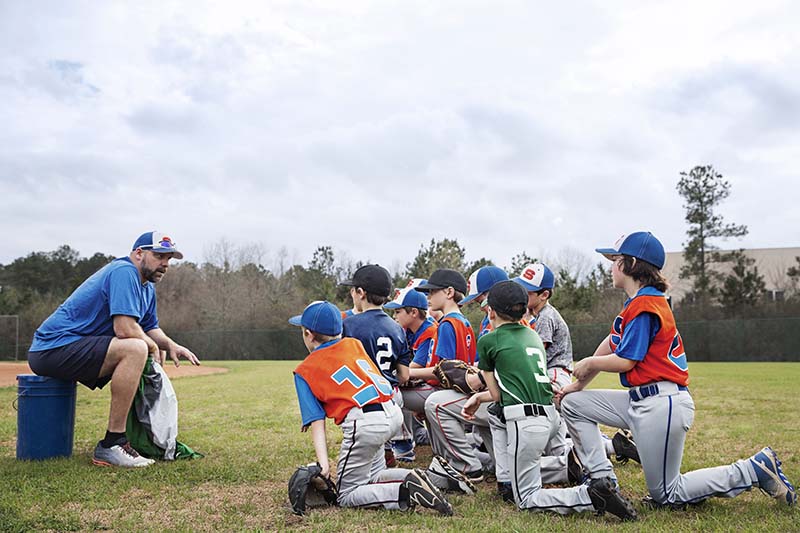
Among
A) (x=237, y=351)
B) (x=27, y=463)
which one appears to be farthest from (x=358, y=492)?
(x=237, y=351)

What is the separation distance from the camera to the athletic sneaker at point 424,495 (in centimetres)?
388

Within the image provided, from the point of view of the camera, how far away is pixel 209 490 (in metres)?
4.66

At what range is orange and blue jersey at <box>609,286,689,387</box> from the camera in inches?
158

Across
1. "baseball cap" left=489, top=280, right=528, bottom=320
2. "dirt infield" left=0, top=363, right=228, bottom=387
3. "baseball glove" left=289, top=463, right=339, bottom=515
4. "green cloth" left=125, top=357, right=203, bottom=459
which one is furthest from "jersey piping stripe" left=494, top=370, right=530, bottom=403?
"dirt infield" left=0, top=363, right=228, bottom=387

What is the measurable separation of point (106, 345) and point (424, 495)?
10.2 feet

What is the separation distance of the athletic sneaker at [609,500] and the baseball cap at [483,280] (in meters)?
2.23

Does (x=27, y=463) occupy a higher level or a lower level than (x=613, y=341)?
lower

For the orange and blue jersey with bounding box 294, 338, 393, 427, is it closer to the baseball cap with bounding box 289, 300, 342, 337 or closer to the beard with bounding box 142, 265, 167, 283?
the baseball cap with bounding box 289, 300, 342, 337

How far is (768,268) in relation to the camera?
4903 centimetres

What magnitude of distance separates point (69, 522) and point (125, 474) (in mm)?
1333

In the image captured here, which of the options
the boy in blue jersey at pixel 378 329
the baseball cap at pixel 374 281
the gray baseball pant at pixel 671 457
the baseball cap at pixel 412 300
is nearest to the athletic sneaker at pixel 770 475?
the gray baseball pant at pixel 671 457

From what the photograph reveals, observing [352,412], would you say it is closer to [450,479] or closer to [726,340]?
[450,479]

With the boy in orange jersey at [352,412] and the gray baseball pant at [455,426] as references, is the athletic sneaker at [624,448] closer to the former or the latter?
the gray baseball pant at [455,426]

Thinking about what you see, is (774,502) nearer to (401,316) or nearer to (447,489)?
(447,489)
